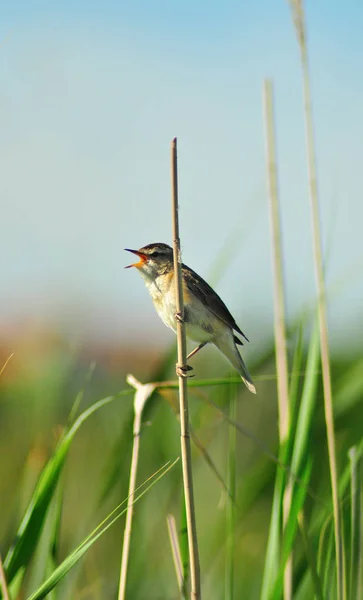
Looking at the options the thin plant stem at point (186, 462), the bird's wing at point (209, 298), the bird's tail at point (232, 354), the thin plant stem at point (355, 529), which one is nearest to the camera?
the thin plant stem at point (186, 462)

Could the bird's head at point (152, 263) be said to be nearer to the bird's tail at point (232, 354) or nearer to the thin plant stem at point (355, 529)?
the bird's tail at point (232, 354)

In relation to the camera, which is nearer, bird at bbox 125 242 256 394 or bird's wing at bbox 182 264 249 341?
bird at bbox 125 242 256 394

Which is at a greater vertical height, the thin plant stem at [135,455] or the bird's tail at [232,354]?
the bird's tail at [232,354]

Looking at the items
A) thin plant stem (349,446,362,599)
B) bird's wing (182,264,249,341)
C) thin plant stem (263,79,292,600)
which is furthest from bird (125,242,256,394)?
thin plant stem (349,446,362,599)

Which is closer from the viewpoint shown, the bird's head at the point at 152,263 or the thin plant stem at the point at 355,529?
the thin plant stem at the point at 355,529

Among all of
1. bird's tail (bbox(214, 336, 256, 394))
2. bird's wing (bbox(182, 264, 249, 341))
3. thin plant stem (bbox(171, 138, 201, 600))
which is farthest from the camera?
bird's wing (bbox(182, 264, 249, 341))

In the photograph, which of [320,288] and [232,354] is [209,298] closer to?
[232,354]

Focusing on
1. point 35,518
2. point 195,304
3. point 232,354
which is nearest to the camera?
point 35,518

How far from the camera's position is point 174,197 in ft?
5.16

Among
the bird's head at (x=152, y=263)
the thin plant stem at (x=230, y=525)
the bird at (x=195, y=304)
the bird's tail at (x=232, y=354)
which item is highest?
the bird's head at (x=152, y=263)

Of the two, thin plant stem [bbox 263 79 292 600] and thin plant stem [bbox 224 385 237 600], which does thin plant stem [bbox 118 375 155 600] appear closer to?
thin plant stem [bbox 224 385 237 600]

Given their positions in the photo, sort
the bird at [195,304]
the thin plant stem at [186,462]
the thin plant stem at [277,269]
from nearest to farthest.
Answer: the thin plant stem at [186,462] → the thin plant stem at [277,269] → the bird at [195,304]

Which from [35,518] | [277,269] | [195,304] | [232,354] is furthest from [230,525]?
[195,304]

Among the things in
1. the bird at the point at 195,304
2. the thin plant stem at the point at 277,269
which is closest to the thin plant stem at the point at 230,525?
the thin plant stem at the point at 277,269
